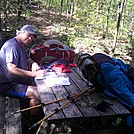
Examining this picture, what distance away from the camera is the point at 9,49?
3.34 meters

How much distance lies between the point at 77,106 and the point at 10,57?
138 centimetres

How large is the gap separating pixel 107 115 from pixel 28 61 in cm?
206

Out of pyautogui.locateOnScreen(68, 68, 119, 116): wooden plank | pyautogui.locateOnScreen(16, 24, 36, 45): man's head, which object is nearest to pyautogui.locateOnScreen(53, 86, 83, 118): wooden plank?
pyautogui.locateOnScreen(68, 68, 119, 116): wooden plank

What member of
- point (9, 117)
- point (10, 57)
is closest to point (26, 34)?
point (10, 57)

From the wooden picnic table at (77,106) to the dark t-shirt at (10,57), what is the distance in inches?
20.0

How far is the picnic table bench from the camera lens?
2736mm

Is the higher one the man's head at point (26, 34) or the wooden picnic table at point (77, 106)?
the man's head at point (26, 34)

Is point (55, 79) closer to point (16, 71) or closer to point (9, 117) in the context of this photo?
point (16, 71)

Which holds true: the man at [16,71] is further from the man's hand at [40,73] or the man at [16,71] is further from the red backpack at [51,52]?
the red backpack at [51,52]

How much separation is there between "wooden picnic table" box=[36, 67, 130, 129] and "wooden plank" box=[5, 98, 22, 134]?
0.49m

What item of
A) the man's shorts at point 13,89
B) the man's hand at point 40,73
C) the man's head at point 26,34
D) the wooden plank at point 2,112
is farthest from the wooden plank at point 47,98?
the man's head at point 26,34

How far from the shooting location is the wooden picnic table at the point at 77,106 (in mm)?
2357

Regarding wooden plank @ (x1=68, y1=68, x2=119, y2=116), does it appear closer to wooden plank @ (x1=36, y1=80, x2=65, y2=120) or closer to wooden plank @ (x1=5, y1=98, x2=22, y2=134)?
wooden plank @ (x1=36, y1=80, x2=65, y2=120)

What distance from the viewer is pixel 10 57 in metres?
3.29
